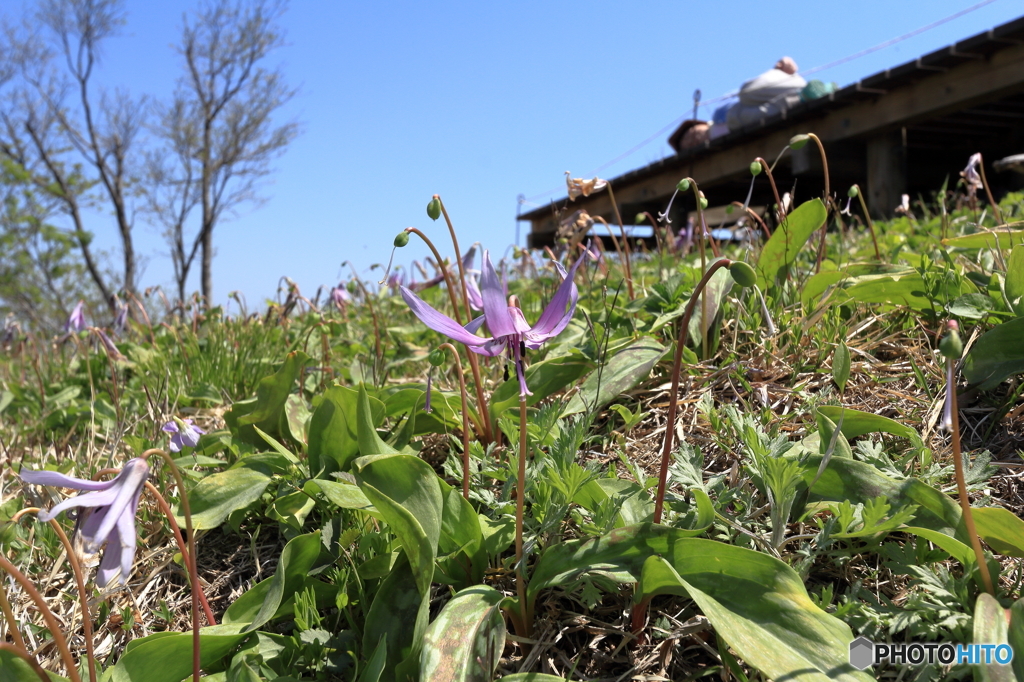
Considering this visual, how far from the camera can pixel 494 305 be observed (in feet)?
3.35

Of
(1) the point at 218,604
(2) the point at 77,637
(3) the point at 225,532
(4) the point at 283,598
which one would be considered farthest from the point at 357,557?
(2) the point at 77,637

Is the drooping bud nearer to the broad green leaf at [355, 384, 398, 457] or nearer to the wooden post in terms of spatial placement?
the broad green leaf at [355, 384, 398, 457]

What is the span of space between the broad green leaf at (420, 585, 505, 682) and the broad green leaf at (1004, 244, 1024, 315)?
138cm

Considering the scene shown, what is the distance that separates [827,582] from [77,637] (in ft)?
5.11

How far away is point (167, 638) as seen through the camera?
1111mm

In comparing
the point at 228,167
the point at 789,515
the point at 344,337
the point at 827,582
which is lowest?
the point at 827,582

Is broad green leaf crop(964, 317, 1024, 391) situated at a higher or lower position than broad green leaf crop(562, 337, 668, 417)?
lower

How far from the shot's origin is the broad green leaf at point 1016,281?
1.58 meters

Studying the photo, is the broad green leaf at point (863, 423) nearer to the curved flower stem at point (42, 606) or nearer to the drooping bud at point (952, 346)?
the drooping bud at point (952, 346)

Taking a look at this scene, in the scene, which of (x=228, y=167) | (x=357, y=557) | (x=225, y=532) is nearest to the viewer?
(x=357, y=557)

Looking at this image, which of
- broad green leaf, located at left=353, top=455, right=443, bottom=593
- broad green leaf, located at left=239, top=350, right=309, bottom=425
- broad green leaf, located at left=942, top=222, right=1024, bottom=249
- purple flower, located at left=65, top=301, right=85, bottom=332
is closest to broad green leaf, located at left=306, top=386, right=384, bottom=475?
broad green leaf, located at left=239, top=350, right=309, bottom=425

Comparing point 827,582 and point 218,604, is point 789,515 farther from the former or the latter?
point 218,604

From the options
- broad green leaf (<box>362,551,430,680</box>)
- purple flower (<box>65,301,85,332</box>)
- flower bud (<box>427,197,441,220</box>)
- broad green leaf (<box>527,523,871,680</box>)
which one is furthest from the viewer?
purple flower (<box>65,301,85,332</box>)

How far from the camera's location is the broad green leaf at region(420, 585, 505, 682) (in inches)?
40.5
